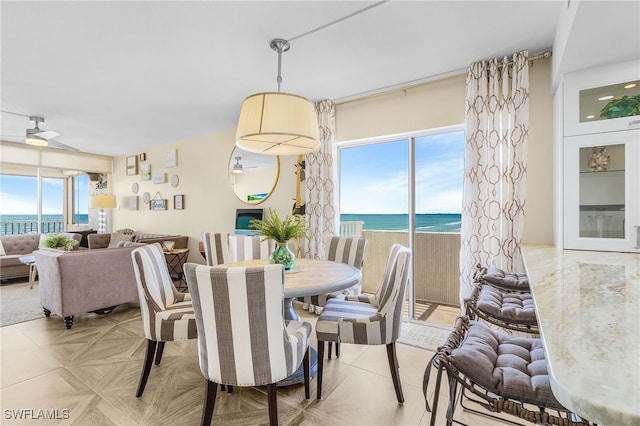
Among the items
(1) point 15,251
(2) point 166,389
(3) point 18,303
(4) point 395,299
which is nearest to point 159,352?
(2) point 166,389

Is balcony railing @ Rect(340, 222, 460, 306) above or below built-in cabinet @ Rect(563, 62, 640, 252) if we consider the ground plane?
below

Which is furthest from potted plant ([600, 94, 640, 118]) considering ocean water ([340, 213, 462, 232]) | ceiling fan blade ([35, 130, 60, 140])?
ceiling fan blade ([35, 130, 60, 140])

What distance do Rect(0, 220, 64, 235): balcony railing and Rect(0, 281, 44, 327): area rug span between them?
123 inches

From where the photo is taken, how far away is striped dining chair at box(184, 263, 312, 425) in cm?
142

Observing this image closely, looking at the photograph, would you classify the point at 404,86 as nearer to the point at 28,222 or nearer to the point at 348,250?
the point at 348,250

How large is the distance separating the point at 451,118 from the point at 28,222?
32.3ft

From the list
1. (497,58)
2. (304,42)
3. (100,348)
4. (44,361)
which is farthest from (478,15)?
(44,361)

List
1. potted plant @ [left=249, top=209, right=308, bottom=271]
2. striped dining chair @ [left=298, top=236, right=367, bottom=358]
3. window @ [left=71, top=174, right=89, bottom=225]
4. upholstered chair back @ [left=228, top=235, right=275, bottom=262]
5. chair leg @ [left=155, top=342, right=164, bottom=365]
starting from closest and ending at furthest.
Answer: potted plant @ [left=249, top=209, right=308, bottom=271] < chair leg @ [left=155, top=342, right=164, bottom=365] < striped dining chair @ [left=298, top=236, right=367, bottom=358] < upholstered chair back @ [left=228, top=235, right=275, bottom=262] < window @ [left=71, top=174, right=89, bottom=225]

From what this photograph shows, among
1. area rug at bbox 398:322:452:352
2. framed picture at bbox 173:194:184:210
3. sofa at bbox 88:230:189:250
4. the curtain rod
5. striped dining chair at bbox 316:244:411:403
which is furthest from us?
framed picture at bbox 173:194:184:210

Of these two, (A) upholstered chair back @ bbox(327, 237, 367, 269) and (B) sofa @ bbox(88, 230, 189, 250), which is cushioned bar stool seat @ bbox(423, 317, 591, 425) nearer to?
(A) upholstered chair back @ bbox(327, 237, 367, 269)

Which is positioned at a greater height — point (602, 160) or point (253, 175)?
point (253, 175)

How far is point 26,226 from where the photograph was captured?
768 cm

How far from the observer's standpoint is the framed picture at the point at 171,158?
5.79 m

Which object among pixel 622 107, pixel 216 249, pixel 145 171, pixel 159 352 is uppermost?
pixel 145 171
